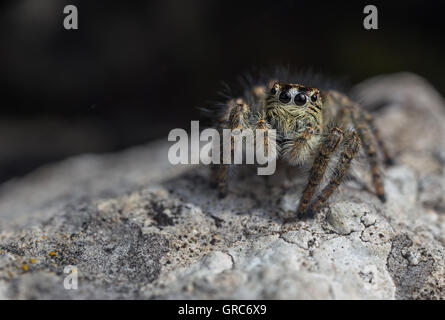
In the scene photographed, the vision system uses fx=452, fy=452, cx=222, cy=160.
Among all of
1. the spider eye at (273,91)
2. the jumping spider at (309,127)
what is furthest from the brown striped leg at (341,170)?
the spider eye at (273,91)

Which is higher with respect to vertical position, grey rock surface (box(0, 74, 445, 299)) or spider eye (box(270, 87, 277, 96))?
spider eye (box(270, 87, 277, 96))

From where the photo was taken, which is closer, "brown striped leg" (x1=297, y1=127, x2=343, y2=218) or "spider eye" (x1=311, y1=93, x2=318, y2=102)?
"brown striped leg" (x1=297, y1=127, x2=343, y2=218)

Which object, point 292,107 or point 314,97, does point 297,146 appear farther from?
point 314,97

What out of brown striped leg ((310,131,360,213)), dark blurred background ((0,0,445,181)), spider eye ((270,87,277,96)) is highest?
dark blurred background ((0,0,445,181))

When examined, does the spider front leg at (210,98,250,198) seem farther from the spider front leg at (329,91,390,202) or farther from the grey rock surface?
the spider front leg at (329,91,390,202)

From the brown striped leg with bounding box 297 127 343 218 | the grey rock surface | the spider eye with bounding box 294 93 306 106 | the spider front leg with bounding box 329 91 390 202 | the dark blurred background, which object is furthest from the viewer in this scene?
the dark blurred background

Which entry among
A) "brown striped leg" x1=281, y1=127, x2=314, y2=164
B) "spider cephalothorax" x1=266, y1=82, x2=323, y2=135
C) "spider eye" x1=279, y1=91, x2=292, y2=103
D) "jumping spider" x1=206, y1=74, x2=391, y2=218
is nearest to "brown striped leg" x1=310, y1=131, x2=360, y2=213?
"jumping spider" x1=206, y1=74, x2=391, y2=218

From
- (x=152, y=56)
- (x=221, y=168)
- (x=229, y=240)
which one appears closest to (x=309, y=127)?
(x=221, y=168)
